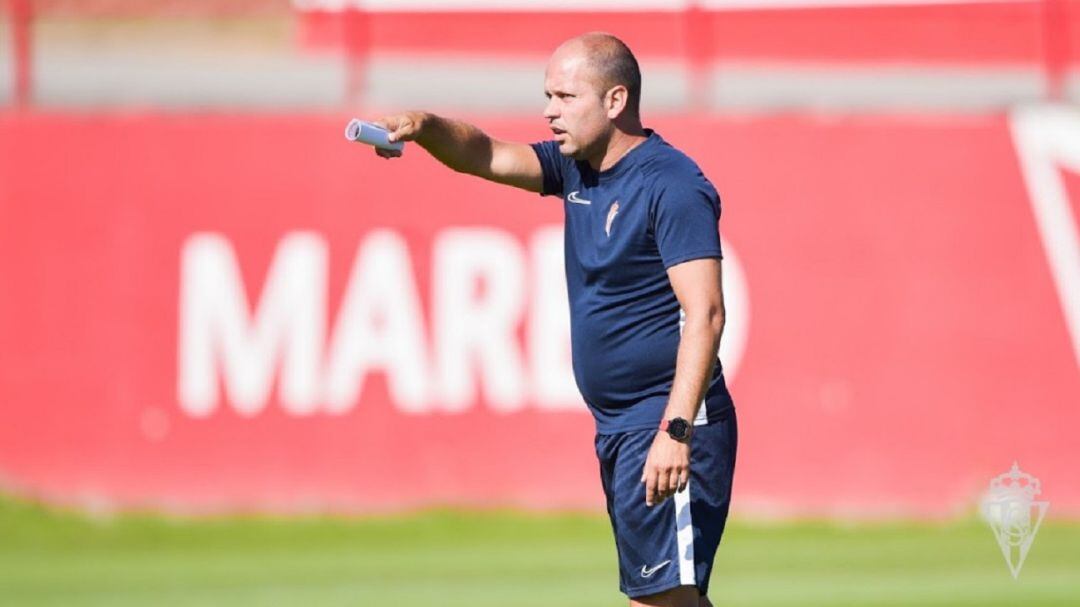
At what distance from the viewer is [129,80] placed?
52.2ft

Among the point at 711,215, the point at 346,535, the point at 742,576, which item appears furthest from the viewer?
the point at 346,535

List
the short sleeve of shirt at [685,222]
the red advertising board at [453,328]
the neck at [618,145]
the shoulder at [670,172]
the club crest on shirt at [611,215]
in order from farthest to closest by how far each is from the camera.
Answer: the red advertising board at [453,328]
the neck at [618,145]
the club crest on shirt at [611,215]
the shoulder at [670,172]
the short sleeve of shirt at [685,222]

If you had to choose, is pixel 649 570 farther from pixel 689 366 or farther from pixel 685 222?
pixel 685 222

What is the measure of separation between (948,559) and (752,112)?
406 cm

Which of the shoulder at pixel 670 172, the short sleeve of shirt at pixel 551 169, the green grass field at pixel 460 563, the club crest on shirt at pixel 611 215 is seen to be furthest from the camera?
the green grass field at pixel 460 563

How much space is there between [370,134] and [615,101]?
2.97ft

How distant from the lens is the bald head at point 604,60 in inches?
275

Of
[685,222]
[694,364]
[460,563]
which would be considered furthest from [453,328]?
[694,364]

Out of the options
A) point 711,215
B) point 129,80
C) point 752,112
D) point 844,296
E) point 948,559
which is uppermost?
point 129,80

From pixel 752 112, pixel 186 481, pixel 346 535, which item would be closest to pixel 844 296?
pixel 752 112

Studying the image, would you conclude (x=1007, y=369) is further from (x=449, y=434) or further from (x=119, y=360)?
(x=119, y=360)

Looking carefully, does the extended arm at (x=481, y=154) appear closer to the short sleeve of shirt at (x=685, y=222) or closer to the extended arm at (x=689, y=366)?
the short sleeve of shirt at (x=685, y=222)

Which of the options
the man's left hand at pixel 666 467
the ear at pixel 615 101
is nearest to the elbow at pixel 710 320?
the man's left hand at pixel 666 467

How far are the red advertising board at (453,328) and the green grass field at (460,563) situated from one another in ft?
0.75
